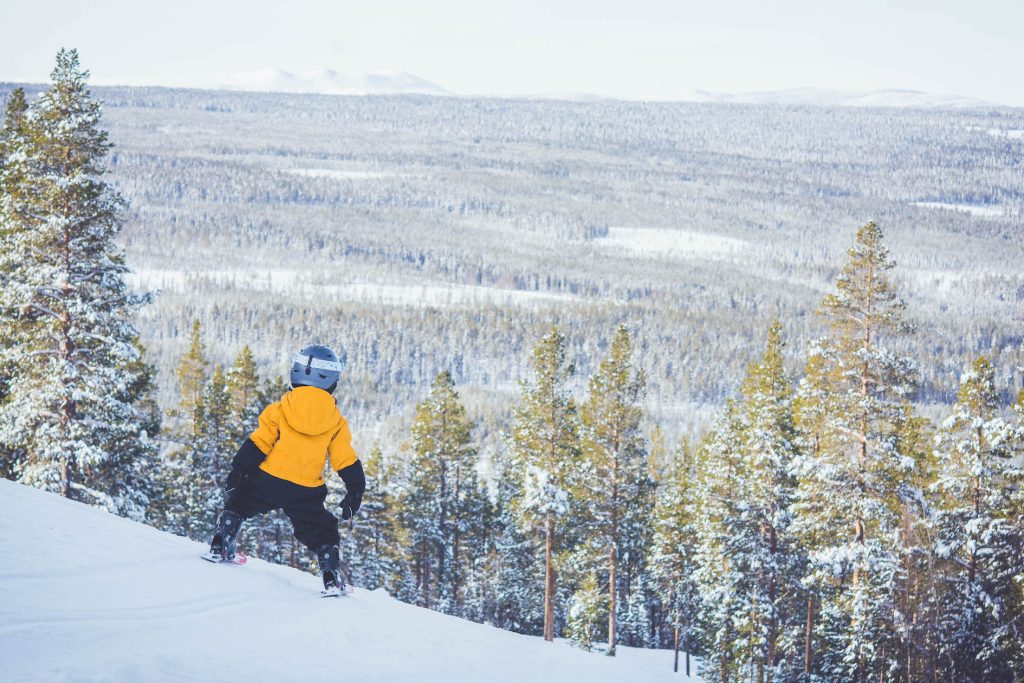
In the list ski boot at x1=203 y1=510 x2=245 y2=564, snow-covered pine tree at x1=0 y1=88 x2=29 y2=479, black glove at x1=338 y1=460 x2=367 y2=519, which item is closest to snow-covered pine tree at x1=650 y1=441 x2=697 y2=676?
snow-covered pine tree at x1=0 y1=88 x2=29 y2=479

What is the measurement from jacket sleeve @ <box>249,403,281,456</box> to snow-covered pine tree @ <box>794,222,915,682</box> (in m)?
15.4

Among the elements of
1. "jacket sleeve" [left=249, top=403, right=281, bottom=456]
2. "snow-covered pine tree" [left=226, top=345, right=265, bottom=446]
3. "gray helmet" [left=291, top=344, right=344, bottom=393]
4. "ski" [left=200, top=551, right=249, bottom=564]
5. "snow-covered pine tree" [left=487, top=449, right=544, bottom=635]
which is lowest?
"snow-covered pine tree" [left=487, top=449, right=544, bottom=635]

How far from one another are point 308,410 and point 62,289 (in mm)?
12456

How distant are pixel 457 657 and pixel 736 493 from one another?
2178cm

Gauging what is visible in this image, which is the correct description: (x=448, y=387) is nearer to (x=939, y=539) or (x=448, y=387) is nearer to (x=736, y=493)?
(x=736, y=493)

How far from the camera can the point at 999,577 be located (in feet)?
61.9

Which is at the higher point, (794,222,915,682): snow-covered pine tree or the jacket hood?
the jacket hood

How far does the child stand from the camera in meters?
7.48

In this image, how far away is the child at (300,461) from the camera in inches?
295

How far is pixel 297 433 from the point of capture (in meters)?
7.49

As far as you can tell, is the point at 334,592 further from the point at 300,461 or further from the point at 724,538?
the point at 724,538

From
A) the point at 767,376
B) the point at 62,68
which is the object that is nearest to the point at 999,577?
the point at 767,376

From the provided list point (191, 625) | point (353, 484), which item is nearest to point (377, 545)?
point (353, 484)

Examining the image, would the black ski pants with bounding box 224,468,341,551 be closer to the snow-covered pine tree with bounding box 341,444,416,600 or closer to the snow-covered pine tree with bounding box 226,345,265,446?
the snow-covered pine tree with bounding box 226,345,265,446
